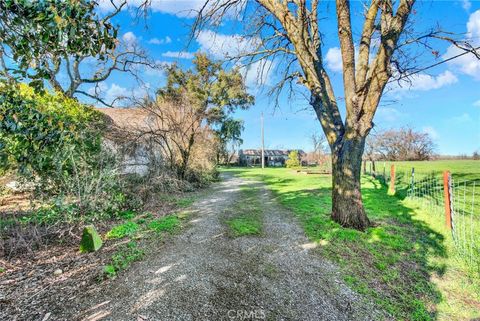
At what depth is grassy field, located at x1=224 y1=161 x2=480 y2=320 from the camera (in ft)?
10.2

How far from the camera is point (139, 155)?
9.26m

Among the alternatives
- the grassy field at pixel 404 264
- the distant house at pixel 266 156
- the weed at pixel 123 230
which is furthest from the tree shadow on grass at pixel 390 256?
the distant house at pixel 266 156

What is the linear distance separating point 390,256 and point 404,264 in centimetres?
26

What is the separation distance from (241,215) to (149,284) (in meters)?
3.69

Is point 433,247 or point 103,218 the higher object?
point 103,218

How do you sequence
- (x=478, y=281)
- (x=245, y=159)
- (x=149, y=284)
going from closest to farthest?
1. (x=149, y=284)
2. (x=478, y=281)
3. (x=245, y=159)

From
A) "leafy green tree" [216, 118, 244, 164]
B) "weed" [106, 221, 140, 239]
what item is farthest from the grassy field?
"leafy green tree" [216, 118, 244, 164]

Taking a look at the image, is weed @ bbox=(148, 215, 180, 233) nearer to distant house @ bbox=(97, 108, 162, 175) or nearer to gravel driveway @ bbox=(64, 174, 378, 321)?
gravel driveway @ bbox=(64, 174, 378, 321)

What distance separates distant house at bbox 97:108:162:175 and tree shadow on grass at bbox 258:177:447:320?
592cm

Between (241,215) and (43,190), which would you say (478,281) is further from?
(43,190)

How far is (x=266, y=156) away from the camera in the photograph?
49.2 m

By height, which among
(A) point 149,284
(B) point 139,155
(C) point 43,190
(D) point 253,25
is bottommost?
(A) point 149,284

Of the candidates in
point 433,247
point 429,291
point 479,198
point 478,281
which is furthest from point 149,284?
point 479,198

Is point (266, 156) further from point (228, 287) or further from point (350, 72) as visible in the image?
point (228, 287)
